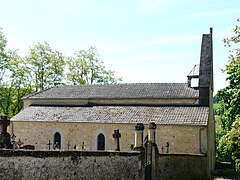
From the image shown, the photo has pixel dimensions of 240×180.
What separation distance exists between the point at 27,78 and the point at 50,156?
39049 millimetres

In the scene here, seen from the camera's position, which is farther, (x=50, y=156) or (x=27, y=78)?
(x=27, y=78)

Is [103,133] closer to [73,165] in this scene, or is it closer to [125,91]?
[125,91]

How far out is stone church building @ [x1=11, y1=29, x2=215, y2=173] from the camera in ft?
88.7

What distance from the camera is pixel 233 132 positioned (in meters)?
23.1

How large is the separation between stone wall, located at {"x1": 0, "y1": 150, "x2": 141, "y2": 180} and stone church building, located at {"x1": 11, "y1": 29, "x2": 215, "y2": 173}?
13414 mm

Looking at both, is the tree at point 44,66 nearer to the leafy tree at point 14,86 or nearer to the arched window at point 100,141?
the leafy tree at point 14,86

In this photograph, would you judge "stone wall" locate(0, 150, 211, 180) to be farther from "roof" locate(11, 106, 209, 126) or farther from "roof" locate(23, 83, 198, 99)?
"roof" locate(23, 83, 198, 99)

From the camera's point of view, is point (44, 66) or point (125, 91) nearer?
point (125, 91)

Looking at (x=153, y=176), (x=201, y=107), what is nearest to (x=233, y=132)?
(x=201, y=107)

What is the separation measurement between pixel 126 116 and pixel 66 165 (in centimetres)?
1915

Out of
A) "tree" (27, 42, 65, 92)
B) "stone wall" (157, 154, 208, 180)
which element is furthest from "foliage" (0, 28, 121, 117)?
"stone wall" (157, 154, 208, 180)

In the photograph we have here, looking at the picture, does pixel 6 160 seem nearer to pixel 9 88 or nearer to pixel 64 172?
pixel 64 172

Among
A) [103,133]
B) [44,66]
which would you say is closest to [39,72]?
[44,66]

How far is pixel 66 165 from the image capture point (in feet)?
33.3
